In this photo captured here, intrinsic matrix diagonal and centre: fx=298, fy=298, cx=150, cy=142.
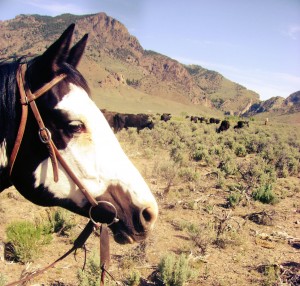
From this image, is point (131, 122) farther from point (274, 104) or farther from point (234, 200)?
point (274, 104)

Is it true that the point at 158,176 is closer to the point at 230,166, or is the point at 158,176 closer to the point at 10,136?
the point at 230,166

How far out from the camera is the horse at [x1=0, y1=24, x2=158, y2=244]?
6.45ft

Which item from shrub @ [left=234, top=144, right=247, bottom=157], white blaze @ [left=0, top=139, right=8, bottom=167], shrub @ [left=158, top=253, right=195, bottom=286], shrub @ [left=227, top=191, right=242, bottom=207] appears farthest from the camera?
shrub @ [left=234, top=144, right=247, bottom=157]

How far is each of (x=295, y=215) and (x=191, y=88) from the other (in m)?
185

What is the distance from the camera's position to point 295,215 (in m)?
8.02

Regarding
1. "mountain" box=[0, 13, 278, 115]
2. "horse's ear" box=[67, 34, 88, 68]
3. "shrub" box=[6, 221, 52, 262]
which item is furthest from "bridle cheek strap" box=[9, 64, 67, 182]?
"mountain" box=[0, 13, 278, 115]

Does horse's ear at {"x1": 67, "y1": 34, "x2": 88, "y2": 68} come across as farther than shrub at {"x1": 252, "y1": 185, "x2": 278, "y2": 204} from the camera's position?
No

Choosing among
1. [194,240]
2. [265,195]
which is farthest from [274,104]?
[194,240]

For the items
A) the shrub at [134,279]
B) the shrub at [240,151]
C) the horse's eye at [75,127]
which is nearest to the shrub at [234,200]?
A: the shrub at [134,279]

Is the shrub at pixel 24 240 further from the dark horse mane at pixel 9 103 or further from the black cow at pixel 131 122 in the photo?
the black cow at pixel 131 122

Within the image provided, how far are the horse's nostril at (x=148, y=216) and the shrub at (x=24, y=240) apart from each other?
3795mm

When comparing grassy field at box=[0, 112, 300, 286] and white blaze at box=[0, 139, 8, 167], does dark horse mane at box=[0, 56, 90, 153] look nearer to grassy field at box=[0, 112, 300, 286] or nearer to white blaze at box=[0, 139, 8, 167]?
white blaze at box=[0, 139, 8, 167]

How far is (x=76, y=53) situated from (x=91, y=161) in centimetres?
91

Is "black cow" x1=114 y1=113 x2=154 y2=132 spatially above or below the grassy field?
above
